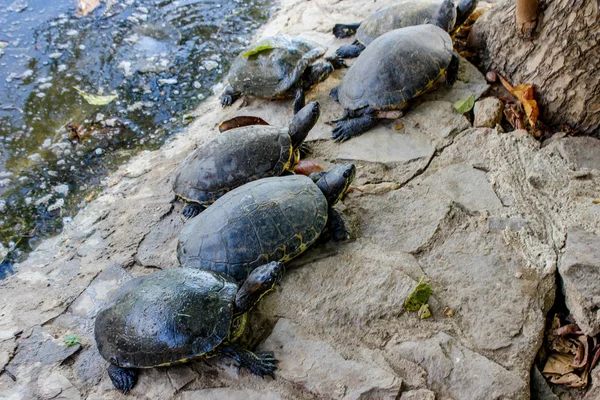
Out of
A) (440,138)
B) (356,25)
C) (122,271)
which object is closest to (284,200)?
(122,271)

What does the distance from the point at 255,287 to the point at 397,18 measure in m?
3.91

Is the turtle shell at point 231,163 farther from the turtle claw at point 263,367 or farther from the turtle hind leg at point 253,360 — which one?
the turtle claw at point 263,367

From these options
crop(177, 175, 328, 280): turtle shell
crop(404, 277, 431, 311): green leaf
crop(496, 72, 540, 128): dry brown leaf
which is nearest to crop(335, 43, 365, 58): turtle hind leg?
crop(496, 72, 540, 128): dry brown leaf

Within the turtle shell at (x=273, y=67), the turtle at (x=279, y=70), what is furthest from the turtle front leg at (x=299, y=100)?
the turtle shell at (x=273, y=67)

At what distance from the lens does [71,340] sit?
309cm

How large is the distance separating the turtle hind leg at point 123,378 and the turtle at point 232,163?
142 centimetres

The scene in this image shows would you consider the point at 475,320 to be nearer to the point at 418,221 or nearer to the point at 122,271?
the point at 418,221

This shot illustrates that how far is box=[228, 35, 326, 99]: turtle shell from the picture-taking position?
4.98 m

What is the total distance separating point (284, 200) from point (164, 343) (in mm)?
1230

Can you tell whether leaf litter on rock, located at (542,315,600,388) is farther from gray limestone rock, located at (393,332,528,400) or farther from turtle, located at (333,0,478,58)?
turtle, located at (333,0,478,58)

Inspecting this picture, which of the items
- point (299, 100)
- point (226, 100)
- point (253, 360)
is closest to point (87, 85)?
point (226, 100)

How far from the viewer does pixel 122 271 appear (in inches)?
140

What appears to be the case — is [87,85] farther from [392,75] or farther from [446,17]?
[446,17]

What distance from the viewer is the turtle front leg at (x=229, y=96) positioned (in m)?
5.38
